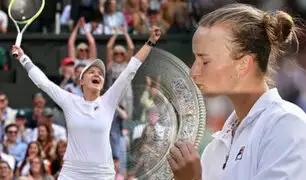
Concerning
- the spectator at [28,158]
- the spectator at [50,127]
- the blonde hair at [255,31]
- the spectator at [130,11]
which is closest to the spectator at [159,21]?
the spectator at [130,11]

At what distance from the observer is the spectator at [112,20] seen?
848 centimetres

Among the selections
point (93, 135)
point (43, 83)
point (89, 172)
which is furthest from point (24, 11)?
point (89, 172)

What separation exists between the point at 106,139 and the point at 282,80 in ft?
7.11

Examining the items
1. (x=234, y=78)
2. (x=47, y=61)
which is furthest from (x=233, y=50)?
(x=47, y=61)

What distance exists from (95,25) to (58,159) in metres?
1.83

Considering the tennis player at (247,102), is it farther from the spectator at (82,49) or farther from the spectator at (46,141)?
the spectator at (82,49)

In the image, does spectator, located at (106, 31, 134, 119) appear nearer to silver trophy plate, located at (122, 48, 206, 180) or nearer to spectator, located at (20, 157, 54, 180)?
spectator, located at (20, 157, 54, 180)

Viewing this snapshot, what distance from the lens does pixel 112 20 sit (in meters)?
8.59

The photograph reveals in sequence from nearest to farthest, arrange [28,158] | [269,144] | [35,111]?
[269,144], [28,158], [35,111]

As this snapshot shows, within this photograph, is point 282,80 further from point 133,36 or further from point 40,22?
point 40,22

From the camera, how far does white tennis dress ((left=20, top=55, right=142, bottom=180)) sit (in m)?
5.27

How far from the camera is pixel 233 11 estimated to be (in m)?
1.75

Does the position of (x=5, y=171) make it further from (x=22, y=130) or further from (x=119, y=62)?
(x=119, y=62)

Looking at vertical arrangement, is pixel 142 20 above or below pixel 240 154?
below
